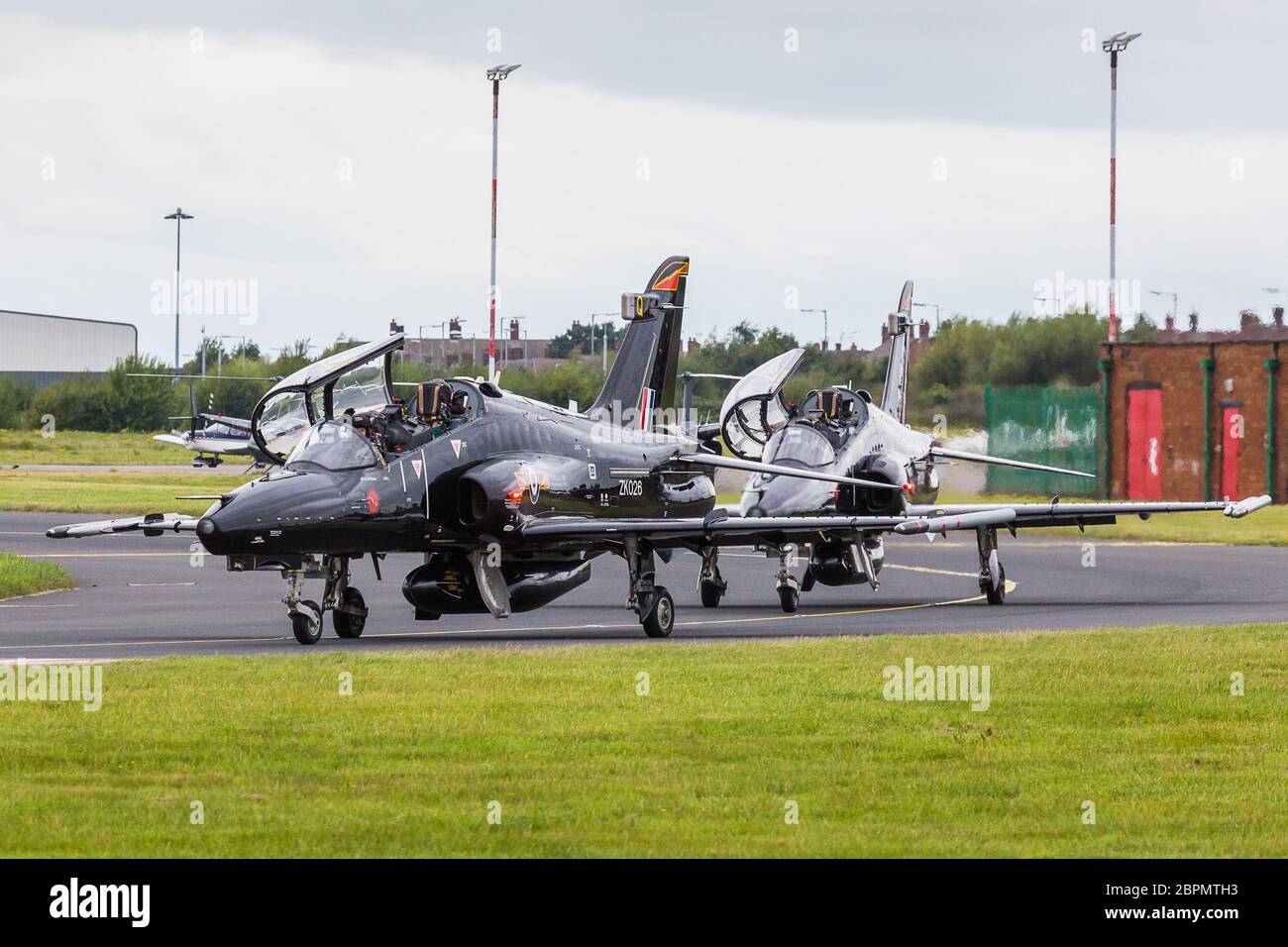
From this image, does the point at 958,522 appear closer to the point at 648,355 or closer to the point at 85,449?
the point at 648,355

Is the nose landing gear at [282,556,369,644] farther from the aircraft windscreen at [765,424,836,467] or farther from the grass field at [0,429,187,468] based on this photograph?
the grass field at [0,429,187,468]

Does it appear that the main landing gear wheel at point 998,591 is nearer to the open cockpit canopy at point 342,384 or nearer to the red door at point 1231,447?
the open cockpit canopy at point 342,384

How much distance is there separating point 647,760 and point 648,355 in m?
16.4

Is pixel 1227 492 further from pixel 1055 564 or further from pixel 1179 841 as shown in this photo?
pixel 1179 841

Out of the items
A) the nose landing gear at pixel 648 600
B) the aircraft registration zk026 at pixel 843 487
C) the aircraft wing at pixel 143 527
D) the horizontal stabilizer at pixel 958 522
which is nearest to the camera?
the horizontal stabilizer at pixel 958 522

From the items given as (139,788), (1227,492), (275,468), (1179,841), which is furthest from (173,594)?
(1227,492)

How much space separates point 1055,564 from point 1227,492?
A: 62.1 feet

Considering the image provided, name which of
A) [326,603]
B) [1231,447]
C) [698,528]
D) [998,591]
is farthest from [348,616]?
[1231,447]

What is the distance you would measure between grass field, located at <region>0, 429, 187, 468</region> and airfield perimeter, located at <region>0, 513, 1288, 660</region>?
159ft

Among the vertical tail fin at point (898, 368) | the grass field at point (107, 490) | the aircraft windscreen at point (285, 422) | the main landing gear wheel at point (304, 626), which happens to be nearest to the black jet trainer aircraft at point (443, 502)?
the main landing gear wheel at point (304, 626)

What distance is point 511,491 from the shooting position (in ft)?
73.9

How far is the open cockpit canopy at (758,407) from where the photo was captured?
29.7 m

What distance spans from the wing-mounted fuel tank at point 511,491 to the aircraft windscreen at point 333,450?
1287 millimetres
